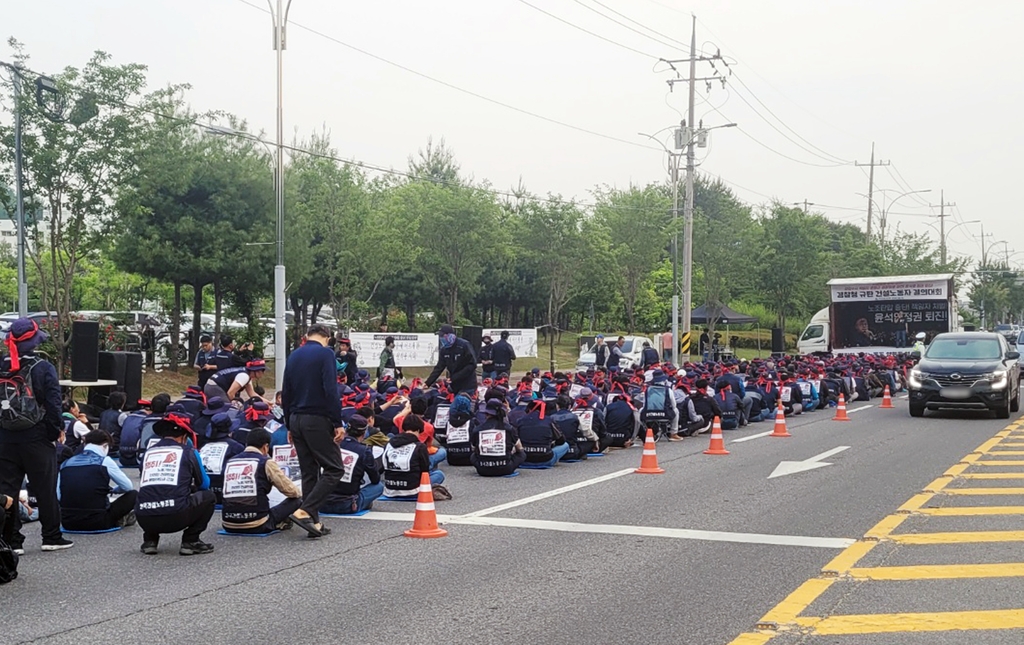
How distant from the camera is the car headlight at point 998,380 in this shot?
19562 mm

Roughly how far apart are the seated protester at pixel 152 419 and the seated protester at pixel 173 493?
7.87 ft

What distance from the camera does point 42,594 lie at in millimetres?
7305

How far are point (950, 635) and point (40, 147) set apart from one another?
2260 centimetres

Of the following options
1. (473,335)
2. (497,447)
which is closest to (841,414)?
(497,447)

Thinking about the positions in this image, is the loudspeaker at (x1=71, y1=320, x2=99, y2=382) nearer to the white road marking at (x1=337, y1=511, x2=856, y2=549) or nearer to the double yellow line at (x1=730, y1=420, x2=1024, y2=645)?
the white road marking at (x1=337, y1=511, x2=856, y2=549)

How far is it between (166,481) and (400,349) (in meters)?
21.6

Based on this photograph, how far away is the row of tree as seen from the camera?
972 inches

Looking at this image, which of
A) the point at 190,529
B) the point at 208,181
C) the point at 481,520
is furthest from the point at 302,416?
the point at 208,181

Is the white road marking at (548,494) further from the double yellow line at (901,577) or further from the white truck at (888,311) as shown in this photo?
the white truck at (888,311)

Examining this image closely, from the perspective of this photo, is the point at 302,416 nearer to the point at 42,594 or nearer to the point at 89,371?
the point at 42,594

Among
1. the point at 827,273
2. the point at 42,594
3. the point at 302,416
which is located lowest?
the point at 42,594

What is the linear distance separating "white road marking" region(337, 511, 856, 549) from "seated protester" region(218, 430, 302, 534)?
1145 millimetres

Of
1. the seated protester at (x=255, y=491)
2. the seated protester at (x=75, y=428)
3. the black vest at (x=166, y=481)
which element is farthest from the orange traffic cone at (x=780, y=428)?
the black vest at (x=166, y=481)

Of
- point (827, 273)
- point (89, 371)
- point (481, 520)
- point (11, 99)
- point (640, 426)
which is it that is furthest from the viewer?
point (827, 273)
